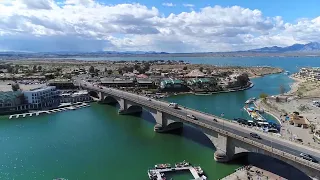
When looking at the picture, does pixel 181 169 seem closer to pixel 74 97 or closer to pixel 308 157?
pixel 308 157

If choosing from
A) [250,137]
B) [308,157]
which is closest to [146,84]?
[250,137]

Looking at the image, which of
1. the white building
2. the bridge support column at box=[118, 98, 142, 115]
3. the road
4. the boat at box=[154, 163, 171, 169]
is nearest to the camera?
the road

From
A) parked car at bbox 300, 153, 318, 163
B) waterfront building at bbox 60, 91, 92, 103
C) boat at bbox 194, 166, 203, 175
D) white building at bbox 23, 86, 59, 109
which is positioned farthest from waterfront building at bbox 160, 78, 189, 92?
parked car at bbox 300, 153, 318, 163

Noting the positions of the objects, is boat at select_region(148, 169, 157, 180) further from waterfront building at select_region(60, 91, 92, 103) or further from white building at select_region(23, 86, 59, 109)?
waterfront building at select_region(60, 91, 92, 103)

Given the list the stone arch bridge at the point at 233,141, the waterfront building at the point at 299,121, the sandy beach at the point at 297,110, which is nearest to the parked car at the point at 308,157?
the stone arch bridge at the point at 233,141

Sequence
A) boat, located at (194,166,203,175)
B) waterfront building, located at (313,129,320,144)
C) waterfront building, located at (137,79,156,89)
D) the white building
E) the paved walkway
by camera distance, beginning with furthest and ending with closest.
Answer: waterfront building, located at (137,79,156,89) < the white building < waterfront building, located at (313,129,320,144) < boat, located at (194,166,203,175) < the paved walkway

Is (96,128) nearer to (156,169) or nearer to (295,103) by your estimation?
(156,169)

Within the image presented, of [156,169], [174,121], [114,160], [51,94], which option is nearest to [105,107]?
[51,94]
